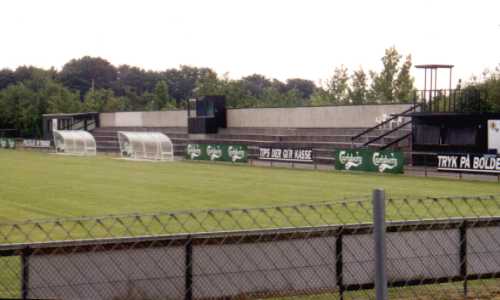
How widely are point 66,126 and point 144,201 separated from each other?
54656mm

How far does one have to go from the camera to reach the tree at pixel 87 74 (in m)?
150

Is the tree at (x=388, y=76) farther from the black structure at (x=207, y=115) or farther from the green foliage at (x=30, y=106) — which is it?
the green foliage at (x=30, y=106)

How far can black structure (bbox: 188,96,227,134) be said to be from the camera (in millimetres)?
59312

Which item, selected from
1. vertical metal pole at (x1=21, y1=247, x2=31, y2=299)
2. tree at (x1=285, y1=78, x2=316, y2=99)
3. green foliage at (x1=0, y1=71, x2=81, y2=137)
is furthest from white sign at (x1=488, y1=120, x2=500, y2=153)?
tree at (x1=285, y1=78, x2=316, y2=99)

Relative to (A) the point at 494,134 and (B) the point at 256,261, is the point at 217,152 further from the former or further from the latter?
(B) the point at 256,261

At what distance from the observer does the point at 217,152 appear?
47.4 metres

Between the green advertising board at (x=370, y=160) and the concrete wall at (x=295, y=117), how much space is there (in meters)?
9.61

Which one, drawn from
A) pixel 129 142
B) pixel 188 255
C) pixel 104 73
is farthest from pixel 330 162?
pixel 104 73

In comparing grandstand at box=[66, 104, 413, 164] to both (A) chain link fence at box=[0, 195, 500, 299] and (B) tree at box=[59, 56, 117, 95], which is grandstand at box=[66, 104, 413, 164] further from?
(B) tree at box=[59, 56, 117, 95]

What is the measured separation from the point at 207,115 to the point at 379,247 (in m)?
55.3

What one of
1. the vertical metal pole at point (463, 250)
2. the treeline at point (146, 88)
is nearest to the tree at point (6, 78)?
the treeline at point (146, 88)

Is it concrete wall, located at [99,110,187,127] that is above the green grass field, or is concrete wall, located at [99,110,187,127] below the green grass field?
above

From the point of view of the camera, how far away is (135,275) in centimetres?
676

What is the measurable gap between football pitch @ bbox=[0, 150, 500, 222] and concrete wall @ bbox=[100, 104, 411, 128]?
1244cm
